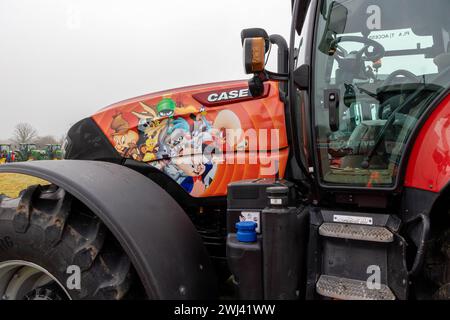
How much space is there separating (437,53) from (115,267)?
1.94m

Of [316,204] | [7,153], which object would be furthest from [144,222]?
[7,153]

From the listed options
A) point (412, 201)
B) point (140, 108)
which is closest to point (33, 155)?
point (140, 108)

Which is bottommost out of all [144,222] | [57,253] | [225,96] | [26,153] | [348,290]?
[26,153]

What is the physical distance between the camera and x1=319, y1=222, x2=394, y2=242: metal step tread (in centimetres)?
167

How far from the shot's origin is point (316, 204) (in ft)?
6.61

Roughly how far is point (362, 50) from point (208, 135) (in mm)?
1052

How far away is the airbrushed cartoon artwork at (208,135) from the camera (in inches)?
88.5

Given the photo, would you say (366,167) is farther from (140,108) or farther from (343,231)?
(140,108)

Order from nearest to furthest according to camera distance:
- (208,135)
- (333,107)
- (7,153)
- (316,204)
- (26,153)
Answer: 1. (333,107)
2. (316,204)
3. (208,135)
4. (7,153)
5. (26,153)

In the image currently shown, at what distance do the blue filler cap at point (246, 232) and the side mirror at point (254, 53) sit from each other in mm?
793

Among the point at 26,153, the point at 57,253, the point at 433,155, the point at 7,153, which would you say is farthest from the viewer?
the point at 26,153

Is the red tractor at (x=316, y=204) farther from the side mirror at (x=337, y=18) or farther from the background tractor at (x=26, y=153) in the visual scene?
the background tractor at (x=26, y=153)

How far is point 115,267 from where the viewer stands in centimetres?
167

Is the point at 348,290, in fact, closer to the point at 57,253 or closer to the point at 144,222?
the point at 144,222
